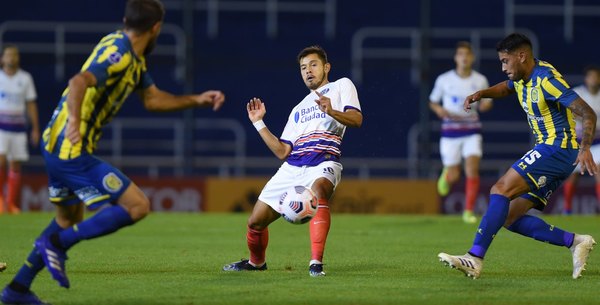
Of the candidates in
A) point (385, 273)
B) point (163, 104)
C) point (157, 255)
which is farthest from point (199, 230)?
point (163, 104)

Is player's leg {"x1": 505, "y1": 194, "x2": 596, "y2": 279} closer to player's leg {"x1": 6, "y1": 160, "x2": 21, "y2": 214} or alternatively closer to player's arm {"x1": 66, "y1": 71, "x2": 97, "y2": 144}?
player's arm {"x1": 66, "y1": 71, "x2": 97, "y2": 144}

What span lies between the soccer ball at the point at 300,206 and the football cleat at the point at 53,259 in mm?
2081

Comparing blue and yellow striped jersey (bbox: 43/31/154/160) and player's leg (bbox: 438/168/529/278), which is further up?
blue and yellow striped jersey (bbox: 43/31/154/160)

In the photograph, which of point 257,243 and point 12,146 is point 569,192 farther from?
point 257,243

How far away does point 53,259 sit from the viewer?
7.02 m

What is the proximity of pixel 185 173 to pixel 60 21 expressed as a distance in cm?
433

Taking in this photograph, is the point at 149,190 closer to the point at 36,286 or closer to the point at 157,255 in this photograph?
the point at 157,255

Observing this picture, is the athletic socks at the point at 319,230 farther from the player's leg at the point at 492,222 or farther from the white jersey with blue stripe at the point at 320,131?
the player's leg at the point at 492,222

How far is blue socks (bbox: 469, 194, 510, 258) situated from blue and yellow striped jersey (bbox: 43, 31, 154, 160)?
3.05 metres

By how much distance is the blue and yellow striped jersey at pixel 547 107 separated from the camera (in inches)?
352

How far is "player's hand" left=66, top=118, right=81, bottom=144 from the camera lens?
6973mm

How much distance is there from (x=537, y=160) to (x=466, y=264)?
3.52ft

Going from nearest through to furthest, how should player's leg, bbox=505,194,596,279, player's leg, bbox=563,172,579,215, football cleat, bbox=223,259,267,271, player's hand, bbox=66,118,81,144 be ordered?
player's hand, bbox=66,118,81,144 < player's leg, bbox=505,194,596,279 < football cleat, bbox=223,259,267,271 < player's leg, bbox=563,172,579,215

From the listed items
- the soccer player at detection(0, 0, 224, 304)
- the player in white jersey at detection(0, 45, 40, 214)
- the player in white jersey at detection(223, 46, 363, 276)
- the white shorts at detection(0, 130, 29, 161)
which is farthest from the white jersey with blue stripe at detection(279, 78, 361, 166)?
the white shorts at detection(0, 130, 29, 161)
